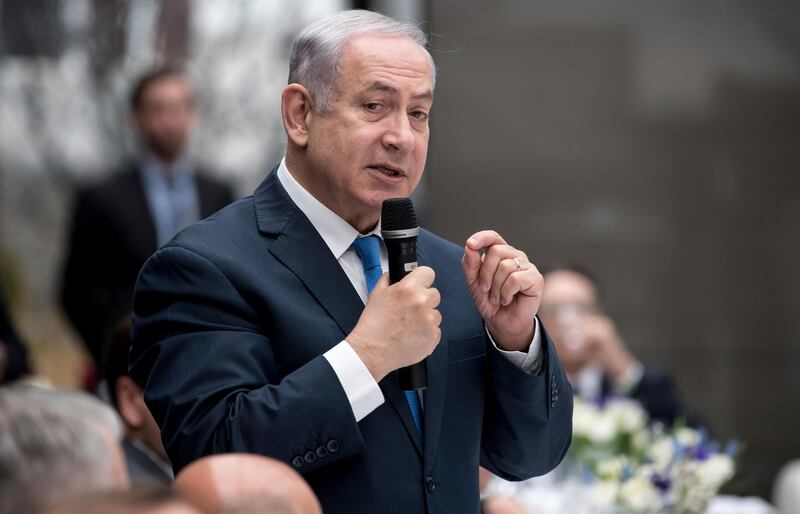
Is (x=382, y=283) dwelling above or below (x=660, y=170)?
above

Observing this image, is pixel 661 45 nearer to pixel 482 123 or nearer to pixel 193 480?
pixel 482 123

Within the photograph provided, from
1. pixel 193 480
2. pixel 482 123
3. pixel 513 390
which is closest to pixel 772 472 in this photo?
pixel 482 123

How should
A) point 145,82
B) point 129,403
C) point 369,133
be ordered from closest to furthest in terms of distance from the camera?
point 369,133, point 129,403, point 145,82

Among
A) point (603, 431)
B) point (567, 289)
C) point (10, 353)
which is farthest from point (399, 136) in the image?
point (10, 353)

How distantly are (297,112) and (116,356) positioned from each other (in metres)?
1.45

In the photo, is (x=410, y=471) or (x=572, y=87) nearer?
(x=410, y=471)

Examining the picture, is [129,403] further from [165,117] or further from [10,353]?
[165,117]

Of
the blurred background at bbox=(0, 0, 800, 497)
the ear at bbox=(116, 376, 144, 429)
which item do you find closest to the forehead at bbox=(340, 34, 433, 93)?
the ear at bbox=(116, 376, 144, 429)

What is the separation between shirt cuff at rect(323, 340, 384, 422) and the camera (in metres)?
2.38

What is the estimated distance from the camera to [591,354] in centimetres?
558

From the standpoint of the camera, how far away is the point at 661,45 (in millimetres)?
7445

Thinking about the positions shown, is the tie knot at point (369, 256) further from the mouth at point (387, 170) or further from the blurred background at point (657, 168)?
the blurred background at point (657, 168)

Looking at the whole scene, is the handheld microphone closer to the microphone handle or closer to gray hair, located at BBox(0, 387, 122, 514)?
the microphone handle

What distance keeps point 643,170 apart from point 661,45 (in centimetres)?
69
